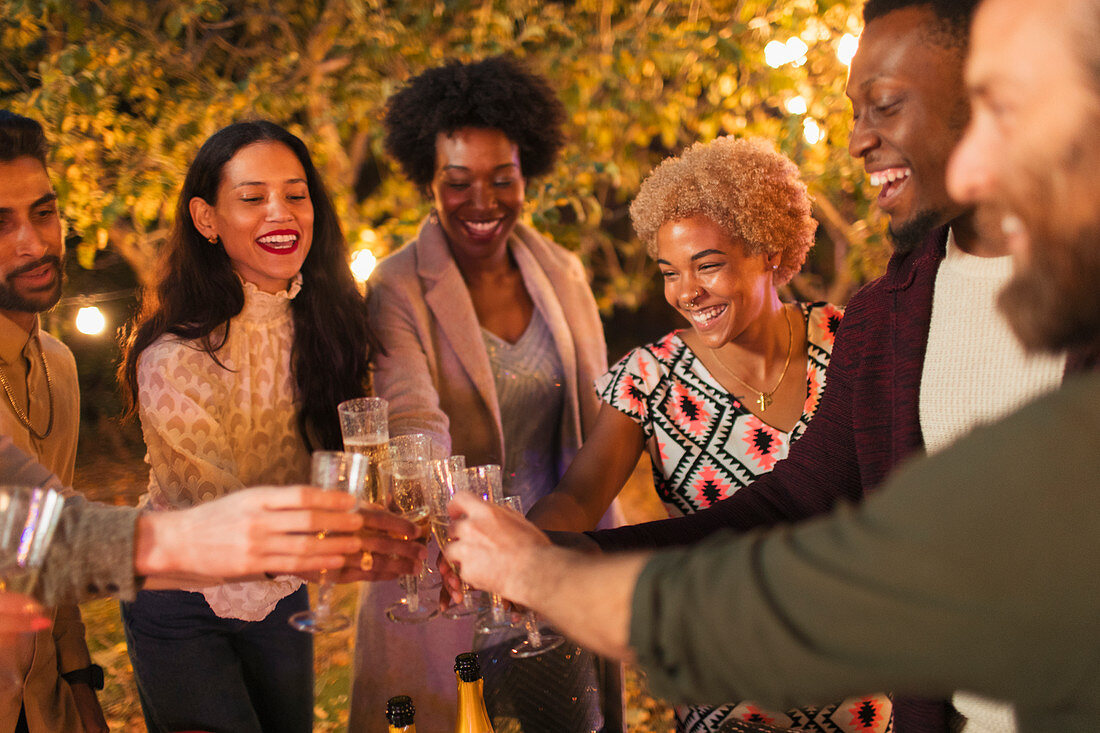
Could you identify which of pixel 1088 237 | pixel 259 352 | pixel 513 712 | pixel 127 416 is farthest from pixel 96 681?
pixel 1088 237

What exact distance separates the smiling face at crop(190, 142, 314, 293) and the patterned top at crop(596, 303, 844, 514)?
107 centimetres

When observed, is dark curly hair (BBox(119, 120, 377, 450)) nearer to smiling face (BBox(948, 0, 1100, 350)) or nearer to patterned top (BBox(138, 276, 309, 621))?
patterned top (BBox(138, 276, 309, 621))

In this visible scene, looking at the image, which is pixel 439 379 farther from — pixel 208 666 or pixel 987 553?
pixel 987 553

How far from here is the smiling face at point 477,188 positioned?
311cm

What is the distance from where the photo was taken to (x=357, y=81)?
560 centimetres

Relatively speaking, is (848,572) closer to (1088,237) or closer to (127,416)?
(1088,237)

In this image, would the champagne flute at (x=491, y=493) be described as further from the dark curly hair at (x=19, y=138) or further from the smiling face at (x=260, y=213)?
the dark curly hair at (x=19, y=138)

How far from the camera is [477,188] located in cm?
310

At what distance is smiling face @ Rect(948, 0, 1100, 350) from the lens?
36.5 inches

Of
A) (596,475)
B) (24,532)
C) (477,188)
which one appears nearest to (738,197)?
(596,475)

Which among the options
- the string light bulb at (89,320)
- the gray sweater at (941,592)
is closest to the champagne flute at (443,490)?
the gray sweater at (941,592)

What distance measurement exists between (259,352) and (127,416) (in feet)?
1.71

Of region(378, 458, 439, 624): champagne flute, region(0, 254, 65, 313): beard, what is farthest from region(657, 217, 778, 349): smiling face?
region(0, 254, 65, 313): beard

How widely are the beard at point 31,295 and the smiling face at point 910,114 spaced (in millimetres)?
2141
